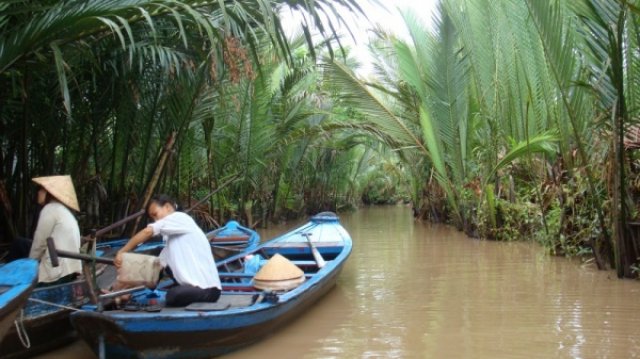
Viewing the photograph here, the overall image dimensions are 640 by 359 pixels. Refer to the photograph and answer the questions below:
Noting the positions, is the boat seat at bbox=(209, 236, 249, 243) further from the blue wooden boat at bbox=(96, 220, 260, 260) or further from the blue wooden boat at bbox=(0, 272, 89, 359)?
the blue wooden boat at bbox=(0, 272, 89, 359)

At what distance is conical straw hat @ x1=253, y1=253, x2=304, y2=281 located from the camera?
5.26m

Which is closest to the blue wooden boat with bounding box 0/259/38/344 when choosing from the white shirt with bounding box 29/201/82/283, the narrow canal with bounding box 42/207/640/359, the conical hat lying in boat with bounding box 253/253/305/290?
the white shirt with bounding box 29/201/82/283

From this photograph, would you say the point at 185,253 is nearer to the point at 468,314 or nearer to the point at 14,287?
the point at 14,287

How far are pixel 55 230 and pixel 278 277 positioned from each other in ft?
6.14

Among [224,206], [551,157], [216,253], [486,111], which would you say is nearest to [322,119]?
[224,206]

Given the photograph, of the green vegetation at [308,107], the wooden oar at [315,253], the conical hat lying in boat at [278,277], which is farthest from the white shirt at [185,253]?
the wooden oar at [315,253]

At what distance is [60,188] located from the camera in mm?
5000

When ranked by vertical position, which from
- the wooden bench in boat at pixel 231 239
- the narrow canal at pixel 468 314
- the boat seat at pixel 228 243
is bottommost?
the narrow canal at pixel 468 314

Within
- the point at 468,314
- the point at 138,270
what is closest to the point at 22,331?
the point at 138,270

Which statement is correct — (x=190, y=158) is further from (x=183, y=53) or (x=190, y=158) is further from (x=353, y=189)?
(x=353, y=189)

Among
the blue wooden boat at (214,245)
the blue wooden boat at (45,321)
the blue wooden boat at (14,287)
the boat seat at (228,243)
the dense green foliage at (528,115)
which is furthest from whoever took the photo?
the boat seat at (228,243)

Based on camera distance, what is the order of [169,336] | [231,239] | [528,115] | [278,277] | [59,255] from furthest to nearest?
1. [528,115]
2. [231,239]
3. [278,277]
4. [59,255]
5. [169,336]

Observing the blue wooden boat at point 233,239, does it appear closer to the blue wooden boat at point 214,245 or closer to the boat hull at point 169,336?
the blue wooden boat at point 214,245

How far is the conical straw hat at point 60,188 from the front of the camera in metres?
4.93
